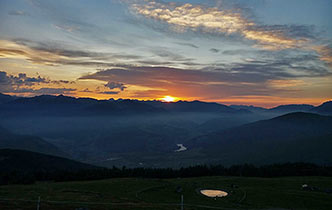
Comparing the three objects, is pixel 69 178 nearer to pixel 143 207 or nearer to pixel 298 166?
pixel 143 207

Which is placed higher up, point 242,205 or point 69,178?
point 242,205

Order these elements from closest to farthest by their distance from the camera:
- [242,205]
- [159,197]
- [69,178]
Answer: [242,205] < [159,197] < [69,178]

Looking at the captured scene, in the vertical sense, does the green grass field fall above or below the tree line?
above

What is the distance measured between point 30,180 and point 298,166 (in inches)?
5547

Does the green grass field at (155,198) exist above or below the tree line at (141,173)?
above

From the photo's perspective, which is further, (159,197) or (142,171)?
(142,171)

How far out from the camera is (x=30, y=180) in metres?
103

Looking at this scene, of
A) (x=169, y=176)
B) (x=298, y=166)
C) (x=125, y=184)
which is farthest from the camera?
(x=298, y=166)

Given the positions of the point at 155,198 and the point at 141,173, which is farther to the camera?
the point at 141,173

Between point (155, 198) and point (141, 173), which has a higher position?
point (155, 198)

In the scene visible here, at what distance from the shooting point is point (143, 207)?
164ft

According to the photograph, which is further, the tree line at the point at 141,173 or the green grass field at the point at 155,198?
the tree line at the point at 141,173

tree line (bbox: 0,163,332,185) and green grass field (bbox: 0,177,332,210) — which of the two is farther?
tree line (bbox: 0,163,332,185)

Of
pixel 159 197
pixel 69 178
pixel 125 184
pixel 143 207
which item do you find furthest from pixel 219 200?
pixel 69 178
